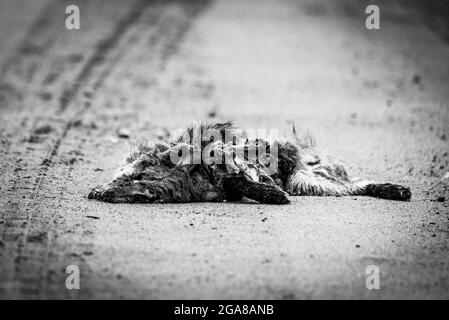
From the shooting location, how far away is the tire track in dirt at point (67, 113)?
15.3ft

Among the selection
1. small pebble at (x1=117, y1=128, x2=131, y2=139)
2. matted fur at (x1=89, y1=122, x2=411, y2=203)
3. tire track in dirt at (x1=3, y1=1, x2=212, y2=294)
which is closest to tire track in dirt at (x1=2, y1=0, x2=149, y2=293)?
tire track in dirt at (x1=3, y1=1, x2=212, y2=294)

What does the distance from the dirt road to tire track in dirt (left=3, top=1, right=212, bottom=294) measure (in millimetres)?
25

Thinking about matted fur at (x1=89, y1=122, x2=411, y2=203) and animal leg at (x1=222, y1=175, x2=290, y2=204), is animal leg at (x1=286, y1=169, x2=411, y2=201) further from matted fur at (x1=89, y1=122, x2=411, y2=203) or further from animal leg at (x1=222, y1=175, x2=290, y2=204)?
animal leg at (x1=222, y1=175, x2=290, y2=204)

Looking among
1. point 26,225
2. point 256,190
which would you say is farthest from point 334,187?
point 26,225

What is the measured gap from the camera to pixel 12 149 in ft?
27.3

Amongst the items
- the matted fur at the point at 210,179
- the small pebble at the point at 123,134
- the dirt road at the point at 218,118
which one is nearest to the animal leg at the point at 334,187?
the matted fur at the point at 210,179

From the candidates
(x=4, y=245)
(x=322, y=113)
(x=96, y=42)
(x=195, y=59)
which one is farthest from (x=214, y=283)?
(x=96, y=42)

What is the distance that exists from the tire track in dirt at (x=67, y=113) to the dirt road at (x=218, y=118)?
25mm

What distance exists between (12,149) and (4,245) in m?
3.82

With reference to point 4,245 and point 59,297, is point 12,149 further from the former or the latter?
point 59,297

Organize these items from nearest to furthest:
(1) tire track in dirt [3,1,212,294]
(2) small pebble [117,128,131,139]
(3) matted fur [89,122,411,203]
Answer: (1) tire track in dirt [3,1,212,294]
(3) matted fur [89,122,411,203]
(2) small pebble [117,128,131,139]

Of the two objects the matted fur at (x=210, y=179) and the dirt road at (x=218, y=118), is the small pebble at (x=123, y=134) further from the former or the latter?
the matted fur at (x=210, y=179)

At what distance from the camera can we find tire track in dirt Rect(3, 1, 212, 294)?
4.67m

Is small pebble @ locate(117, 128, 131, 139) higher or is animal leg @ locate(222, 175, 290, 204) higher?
small pebble @ locate(117, 128, 131, 139)
